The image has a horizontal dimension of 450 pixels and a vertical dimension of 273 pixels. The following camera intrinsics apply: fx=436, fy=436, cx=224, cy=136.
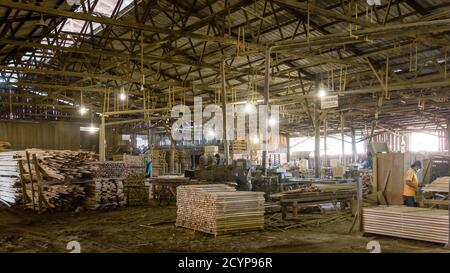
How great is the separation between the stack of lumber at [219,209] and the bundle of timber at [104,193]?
16.6 feet

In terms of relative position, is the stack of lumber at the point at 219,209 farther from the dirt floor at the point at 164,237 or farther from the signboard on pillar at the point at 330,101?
the signboard on pillar at the point at 330,101

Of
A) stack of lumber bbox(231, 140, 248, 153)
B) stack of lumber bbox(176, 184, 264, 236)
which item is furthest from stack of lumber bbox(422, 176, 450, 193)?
stack of lumber bbox(231, 140, 248, 153)

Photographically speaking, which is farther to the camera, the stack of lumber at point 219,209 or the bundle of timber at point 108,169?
the bundle of timber at point 108,169

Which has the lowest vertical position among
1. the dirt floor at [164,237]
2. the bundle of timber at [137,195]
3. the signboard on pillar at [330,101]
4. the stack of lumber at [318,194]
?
the dirt floor at [164,237]

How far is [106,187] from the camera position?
15.1 metres

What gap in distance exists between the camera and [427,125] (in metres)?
32.6

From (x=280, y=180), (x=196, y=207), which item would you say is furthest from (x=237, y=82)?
(x=196, y=207)

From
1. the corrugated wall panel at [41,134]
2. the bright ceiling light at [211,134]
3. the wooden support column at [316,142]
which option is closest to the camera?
the wooden support column at [316,142]

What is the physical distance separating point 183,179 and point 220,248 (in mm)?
7742

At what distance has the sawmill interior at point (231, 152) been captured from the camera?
9.60m

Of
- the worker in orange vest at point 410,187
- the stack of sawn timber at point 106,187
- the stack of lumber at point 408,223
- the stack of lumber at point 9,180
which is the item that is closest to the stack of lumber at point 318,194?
the worker in orange vest at point 410,187

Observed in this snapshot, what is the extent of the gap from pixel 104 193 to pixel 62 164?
176 centimetres

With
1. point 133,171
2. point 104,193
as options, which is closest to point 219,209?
point 104,193
